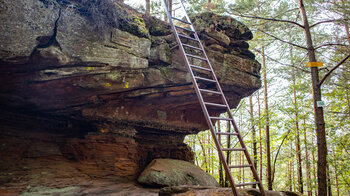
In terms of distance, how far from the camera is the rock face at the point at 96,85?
14.6 feet

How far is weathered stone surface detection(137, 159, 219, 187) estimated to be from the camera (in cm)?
610

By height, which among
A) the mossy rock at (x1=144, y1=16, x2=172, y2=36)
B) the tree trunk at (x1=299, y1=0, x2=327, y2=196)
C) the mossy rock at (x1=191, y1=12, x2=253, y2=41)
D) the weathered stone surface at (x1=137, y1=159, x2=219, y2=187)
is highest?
the mossy rock at (x1=191, y1=12, x2=253, y2=41)

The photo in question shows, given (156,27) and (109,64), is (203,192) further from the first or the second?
(156,27)

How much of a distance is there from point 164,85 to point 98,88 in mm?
1903

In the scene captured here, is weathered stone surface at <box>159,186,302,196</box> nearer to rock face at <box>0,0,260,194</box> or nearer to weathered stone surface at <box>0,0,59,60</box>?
rock face at <box>0,0,260,194</box>

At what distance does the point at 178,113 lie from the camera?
8.15 m

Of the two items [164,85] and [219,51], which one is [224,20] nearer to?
[219,51]

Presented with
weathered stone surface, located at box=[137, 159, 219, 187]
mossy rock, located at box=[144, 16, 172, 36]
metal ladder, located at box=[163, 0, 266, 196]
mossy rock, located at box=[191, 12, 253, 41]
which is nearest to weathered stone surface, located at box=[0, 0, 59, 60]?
mossy rock, located at box=[144, 16, 172, 36]

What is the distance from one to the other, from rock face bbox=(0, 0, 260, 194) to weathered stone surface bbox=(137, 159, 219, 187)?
2.58 ft

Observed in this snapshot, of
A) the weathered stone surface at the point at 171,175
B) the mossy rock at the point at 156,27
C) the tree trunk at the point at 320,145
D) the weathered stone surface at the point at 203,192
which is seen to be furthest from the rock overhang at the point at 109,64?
the weathered stone surface at the point at 203,192

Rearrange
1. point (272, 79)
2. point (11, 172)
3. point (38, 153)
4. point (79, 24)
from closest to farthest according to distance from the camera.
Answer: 1. point (79, 24)
2. point (11, 172)
3. point (38, 153)
4. point (272, 79)

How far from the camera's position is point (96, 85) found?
5.35 metres

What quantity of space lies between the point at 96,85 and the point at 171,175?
11.4ft

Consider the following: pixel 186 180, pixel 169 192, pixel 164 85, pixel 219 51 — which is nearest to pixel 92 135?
pixel 164 85
